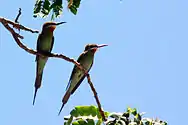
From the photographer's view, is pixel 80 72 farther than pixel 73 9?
Yes

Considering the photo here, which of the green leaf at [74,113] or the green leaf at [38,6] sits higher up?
the green leaf at [38,6]

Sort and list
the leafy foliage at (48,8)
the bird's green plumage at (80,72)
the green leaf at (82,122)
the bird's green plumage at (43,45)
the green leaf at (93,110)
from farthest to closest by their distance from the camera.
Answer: the bird's green plumage at (80,72) → the bird's green plumage at (43,45) → the green leaf at (93,110) → the green leaf at (82,122) → the leafy foliage at (48,8)

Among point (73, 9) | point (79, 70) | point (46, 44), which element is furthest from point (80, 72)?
point (73, 9)

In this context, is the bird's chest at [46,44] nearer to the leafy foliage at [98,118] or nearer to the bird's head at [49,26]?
the bird's head at [49,26]

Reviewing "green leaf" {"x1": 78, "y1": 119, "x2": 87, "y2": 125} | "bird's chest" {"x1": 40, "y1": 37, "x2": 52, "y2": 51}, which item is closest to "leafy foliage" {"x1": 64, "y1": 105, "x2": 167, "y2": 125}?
"green leaf" {"x1": 78, "y1": 119, "x2": 87, "y2": 125}

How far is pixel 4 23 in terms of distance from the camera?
3.87m

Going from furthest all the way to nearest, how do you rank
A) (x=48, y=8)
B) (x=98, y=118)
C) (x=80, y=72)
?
(x=80, y=72), (x=98, y=118), (x=48, y=8)

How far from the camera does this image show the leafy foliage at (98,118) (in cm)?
387

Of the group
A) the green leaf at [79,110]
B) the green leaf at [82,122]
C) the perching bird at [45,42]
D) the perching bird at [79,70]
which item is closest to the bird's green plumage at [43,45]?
the perching bird at [45,42]

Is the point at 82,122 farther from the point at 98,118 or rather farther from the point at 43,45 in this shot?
the point at 43,45

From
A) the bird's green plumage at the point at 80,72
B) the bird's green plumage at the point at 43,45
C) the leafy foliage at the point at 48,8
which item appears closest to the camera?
the leafy foliage at the point at 48,8

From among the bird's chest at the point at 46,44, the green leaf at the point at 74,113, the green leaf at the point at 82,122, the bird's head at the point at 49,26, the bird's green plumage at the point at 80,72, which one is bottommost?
the green leaf at the point at 82,122

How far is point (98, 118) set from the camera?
447cm

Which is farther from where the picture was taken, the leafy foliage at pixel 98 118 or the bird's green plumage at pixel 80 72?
the bird's green plumage at pixel 80 72
